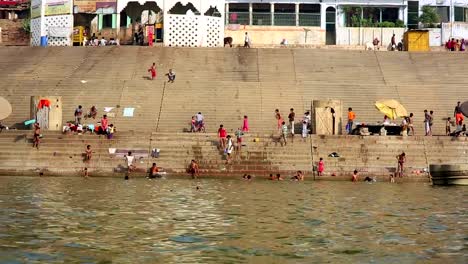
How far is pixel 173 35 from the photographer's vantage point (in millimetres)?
45688

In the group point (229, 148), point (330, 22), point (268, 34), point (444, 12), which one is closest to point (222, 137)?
point (229, 148)

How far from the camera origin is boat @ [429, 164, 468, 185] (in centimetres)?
2728

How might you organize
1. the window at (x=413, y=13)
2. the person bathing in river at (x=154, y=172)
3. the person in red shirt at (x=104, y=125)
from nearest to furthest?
the person bathing in river at (x=154, y=172) < the person in red shirt at (x=104, y=125) < the window at (x=413, y=13)

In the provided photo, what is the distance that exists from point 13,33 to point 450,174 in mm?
38423

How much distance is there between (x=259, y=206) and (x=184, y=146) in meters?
10.6

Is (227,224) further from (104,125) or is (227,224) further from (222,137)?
(104,125)

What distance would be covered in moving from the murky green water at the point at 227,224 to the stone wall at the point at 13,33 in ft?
108

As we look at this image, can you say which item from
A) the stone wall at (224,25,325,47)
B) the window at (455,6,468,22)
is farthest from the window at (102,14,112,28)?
the window at (455,6,468,22)

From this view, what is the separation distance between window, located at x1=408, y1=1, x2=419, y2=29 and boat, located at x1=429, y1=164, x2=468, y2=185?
30938 mm

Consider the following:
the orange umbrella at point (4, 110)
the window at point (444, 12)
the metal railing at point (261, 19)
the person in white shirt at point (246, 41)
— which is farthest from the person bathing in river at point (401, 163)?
the window at point (444, 12)

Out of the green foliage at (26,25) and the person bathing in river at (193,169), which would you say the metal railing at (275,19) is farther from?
the person bathing in river at (193,169)

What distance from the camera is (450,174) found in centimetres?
2738

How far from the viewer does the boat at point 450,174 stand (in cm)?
2728

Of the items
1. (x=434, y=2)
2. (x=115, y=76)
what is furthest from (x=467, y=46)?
(x=115, y=76)
